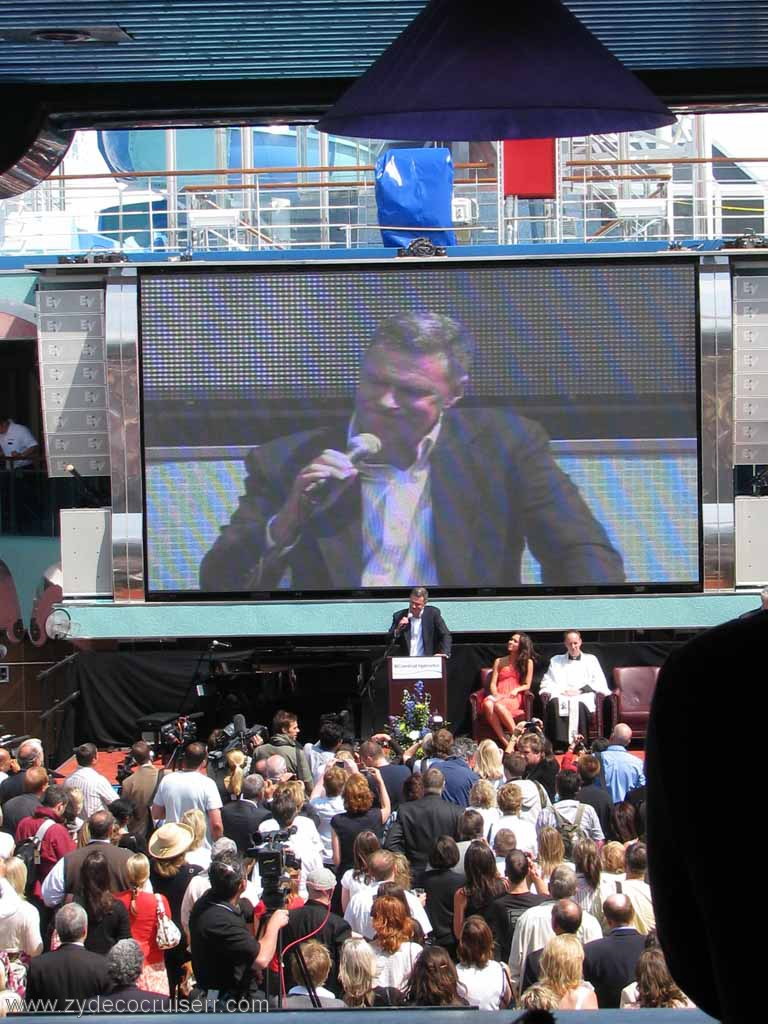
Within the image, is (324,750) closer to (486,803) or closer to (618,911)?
(486,803)

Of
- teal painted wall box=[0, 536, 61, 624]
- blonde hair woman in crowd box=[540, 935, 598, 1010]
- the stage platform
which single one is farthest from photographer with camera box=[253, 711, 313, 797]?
teal painted wall box=[0, 536, 61, 624]

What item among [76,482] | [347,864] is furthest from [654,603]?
[347,864]

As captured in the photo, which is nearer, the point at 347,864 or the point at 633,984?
the point at 633,984

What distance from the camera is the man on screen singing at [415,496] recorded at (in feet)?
42.8

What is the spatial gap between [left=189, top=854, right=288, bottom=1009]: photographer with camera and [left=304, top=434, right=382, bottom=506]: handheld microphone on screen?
792cm

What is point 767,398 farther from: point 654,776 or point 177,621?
point 654,776

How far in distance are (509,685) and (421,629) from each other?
2.79 ft

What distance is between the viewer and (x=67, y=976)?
4820 millimetres

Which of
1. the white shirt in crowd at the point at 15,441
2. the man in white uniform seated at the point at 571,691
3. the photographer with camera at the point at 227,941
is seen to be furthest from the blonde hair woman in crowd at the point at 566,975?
the white shirt in crowd at the point at 15,441

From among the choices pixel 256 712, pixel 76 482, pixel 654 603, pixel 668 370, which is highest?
pixel 668 370

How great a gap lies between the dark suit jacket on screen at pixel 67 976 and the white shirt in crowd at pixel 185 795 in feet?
7.78

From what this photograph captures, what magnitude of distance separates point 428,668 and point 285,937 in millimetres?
6484

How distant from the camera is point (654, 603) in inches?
519

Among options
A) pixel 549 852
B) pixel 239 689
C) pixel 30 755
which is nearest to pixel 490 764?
pixel 549 852
